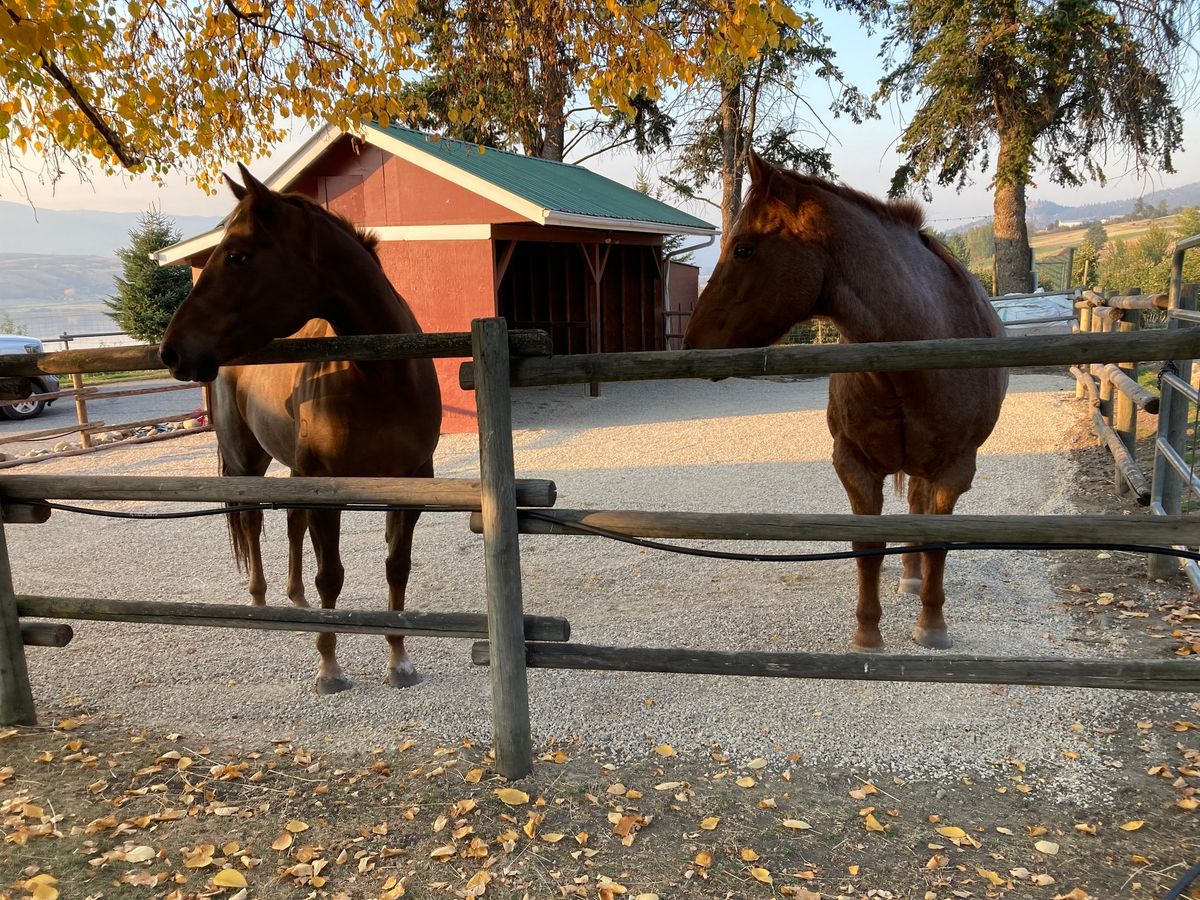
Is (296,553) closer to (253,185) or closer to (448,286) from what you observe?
(253,185)

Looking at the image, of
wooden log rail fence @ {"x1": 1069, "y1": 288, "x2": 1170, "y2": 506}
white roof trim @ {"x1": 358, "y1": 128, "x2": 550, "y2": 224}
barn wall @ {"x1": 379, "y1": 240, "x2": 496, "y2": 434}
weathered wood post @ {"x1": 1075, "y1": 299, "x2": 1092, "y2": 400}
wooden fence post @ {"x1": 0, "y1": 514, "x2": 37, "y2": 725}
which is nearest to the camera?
wooden fence post @ {"x1": 0, "y1": 514, "x2": 37, "y2": 725}

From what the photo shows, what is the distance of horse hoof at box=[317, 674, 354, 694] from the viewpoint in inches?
146

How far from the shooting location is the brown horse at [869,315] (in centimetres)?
303

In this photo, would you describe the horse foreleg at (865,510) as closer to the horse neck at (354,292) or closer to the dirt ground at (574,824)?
the dirt ground at (574,824)

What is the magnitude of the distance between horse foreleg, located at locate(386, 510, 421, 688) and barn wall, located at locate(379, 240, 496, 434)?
7.79 meters

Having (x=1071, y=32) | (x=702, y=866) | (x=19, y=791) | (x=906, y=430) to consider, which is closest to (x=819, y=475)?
(x=906, y=430)

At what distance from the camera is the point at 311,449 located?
356 cm

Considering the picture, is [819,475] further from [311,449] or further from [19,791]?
[19,791]

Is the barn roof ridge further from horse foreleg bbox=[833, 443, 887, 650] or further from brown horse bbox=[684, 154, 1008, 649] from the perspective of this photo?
horse foreleg bbox=[833, 443, 887, 650]

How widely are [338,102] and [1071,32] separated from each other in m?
16.6

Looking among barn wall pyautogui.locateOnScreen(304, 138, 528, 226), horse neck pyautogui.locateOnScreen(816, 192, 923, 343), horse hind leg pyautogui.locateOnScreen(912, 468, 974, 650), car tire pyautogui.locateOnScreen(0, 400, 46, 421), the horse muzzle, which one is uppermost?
barn wall pyautogui.locateOnScreen(304, 138, 528, 226)

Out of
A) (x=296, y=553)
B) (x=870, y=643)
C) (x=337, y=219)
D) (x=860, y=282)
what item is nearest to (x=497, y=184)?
(x=296, y=553)

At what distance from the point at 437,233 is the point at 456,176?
0.93 metres

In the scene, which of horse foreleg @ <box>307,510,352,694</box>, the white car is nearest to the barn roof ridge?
the white car
